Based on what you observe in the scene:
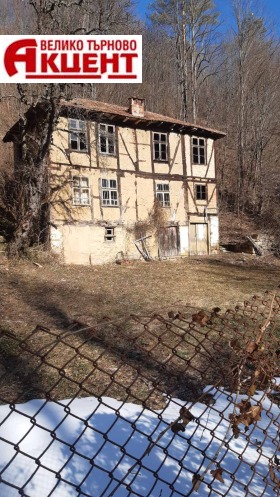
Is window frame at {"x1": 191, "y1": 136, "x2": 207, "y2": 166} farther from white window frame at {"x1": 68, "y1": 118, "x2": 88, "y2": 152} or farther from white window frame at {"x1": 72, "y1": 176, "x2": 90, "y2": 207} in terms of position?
white window frame at {"x1": 72, "y1": 176, "x2": 90, "y2": 207}

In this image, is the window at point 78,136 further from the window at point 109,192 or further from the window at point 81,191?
the window at point 109,192

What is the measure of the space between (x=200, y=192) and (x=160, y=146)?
142 inches

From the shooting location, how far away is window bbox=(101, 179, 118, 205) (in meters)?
17.6

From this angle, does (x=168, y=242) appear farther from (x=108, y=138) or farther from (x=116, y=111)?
(x=116, y=111)

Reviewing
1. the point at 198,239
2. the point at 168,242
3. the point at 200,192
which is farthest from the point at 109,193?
the point at 198,239

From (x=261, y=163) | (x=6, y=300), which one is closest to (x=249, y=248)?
(x=261, y=163)

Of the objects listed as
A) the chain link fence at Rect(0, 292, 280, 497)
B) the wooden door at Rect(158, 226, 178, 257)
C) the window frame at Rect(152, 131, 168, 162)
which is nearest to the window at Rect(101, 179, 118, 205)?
the window frame at Rect(152, 131, 168, 162)

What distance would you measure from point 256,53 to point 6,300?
3063 centimetres

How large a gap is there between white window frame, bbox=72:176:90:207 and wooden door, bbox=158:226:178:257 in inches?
181

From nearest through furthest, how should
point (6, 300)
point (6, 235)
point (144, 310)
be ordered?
point (144, 310)
point (6, 300)
point (6, 235)

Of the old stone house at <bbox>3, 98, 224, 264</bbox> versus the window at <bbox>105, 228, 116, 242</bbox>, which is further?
the window at <bbox>105, 228, 116, 242</bbox>

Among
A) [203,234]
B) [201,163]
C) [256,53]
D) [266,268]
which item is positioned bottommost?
[266,268]

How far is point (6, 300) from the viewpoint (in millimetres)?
9805

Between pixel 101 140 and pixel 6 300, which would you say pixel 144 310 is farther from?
pixel 101 140
